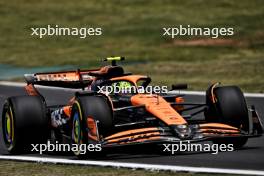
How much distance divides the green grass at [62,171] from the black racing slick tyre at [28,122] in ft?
3.12

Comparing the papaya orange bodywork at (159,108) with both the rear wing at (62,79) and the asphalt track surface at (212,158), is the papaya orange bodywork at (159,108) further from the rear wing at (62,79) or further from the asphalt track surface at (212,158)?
the rear wing at (62,79)

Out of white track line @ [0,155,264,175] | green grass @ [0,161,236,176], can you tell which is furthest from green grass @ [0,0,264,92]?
green grass @ [0,161,236,176]

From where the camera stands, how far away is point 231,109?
50.5ft

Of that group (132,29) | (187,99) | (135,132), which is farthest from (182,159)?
(132,29)

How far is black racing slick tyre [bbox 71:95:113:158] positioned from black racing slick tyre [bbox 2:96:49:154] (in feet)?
2.82

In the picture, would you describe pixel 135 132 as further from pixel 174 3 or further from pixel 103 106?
pixel 174 3

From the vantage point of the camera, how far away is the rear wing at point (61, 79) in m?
17.2

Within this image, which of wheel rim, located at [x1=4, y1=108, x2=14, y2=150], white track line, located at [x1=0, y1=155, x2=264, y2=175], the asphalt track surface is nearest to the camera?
white track line, located at [x1=0, y1=155, x2=264, y2=175]

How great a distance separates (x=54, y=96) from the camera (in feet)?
79.8

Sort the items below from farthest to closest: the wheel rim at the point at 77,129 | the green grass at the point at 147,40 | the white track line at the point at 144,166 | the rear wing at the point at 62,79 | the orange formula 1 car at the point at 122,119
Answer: the green grass at the point at 147,40, the rear wing at the point at 62,79, the wheel rim at the point at 77,129, the orange formula 1 car at the point at 122,119, the white track line at the point at 144,166

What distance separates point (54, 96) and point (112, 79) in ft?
27.1

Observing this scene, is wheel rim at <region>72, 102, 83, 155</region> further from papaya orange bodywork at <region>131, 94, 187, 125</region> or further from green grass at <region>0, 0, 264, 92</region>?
green grass at <region>0, 0, 264, 92</region>

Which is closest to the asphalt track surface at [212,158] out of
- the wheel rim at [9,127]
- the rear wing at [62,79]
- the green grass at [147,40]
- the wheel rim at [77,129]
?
the wheel rim at [9,127]

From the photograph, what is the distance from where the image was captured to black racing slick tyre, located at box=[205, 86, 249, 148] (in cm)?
1536
